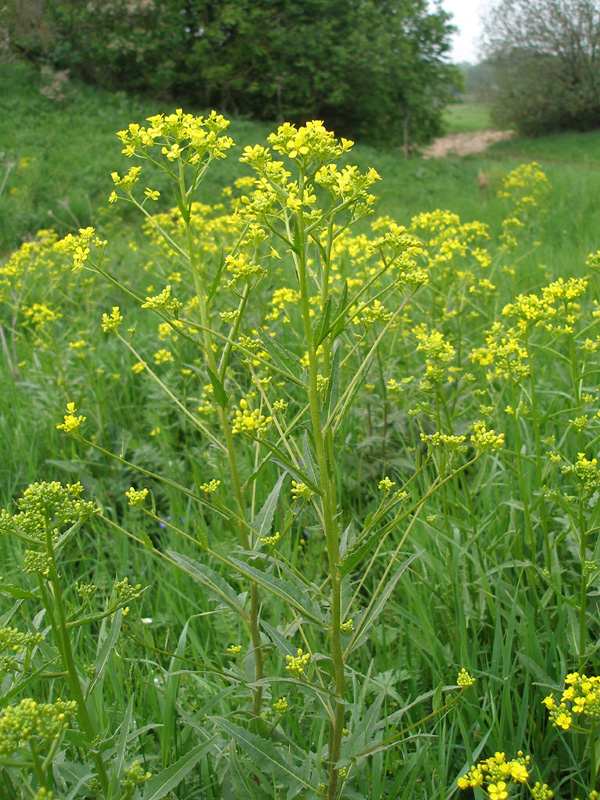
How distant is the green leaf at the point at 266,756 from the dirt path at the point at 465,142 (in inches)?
935

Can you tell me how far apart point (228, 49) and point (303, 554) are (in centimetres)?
2047

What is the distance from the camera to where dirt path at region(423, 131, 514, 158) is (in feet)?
78.2

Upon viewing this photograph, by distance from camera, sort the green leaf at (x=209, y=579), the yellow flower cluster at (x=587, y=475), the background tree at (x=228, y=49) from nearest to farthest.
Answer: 1. the green leaf at (x=209, y=579)
2. the yellow flower cluster at (x=587, y=475)
3. the background tree at (x=228, y=49)

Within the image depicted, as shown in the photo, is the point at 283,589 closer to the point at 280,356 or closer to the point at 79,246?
the point at 280,356

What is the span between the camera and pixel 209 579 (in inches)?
49.9

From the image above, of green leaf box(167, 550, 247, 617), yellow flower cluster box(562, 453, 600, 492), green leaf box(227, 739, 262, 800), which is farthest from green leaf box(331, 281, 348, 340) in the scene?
green leaf box(227, 739, 262, 800)

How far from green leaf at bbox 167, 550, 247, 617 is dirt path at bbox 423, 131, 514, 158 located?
23493 millimetres

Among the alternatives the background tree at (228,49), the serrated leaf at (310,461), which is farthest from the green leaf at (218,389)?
the background tree at (228,49)

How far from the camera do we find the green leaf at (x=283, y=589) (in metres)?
1.03

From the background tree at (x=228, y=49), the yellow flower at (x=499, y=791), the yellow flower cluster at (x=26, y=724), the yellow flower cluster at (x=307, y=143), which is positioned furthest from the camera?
the background tree at (x=228, y=49)

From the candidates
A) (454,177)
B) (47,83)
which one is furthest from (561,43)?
(47,83)

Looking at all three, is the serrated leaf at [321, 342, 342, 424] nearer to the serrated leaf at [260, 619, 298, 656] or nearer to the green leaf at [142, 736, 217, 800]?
the serrated leaf at [260, 619, 298, 656]

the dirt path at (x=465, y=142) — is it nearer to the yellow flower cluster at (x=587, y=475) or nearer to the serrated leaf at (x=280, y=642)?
the yellow flower cluster at (x=587, y=475)

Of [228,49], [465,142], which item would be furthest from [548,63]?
[228,49]
